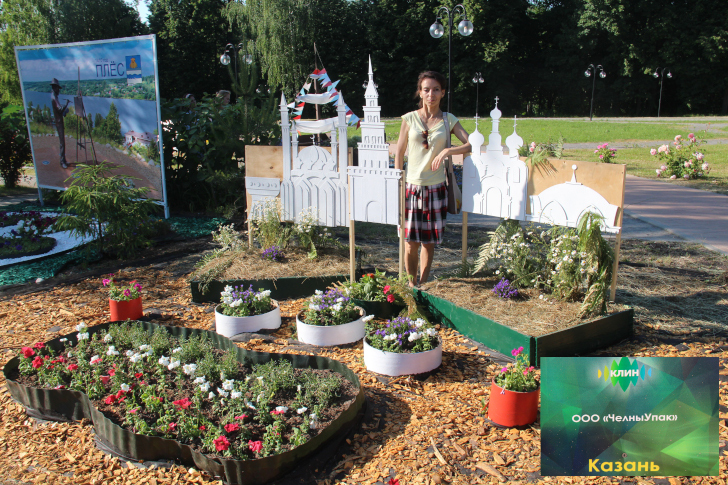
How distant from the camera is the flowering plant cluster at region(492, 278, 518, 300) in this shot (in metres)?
3.85

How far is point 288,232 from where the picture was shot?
16.6 feet

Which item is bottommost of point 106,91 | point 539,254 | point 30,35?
point 539,254

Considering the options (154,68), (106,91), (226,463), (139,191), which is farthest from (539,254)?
(106,91)

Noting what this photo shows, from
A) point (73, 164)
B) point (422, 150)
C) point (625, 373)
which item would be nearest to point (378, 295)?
point (422, 150)

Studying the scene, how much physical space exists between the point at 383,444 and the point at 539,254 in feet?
7.08

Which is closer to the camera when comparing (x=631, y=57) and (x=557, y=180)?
(x=557, y=180)

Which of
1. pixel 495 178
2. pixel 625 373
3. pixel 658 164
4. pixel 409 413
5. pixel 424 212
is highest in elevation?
pixel 495 178

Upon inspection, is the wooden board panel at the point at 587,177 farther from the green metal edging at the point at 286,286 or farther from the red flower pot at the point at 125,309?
the red flower pot at the point at 125,309

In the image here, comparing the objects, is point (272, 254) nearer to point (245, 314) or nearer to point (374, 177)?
point (245, 314)

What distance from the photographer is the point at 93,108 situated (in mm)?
8047

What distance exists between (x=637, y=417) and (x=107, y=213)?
538 centimetres

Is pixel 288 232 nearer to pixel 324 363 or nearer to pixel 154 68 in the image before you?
pixel 324 363

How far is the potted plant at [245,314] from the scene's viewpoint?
3863mm

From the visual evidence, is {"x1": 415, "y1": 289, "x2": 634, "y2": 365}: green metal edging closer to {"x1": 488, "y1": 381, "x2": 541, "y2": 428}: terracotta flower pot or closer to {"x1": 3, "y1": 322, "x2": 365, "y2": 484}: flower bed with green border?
{"x1": 488, "y1": 381, "x2": 541, "y2": 428}: terracotta flower pot
